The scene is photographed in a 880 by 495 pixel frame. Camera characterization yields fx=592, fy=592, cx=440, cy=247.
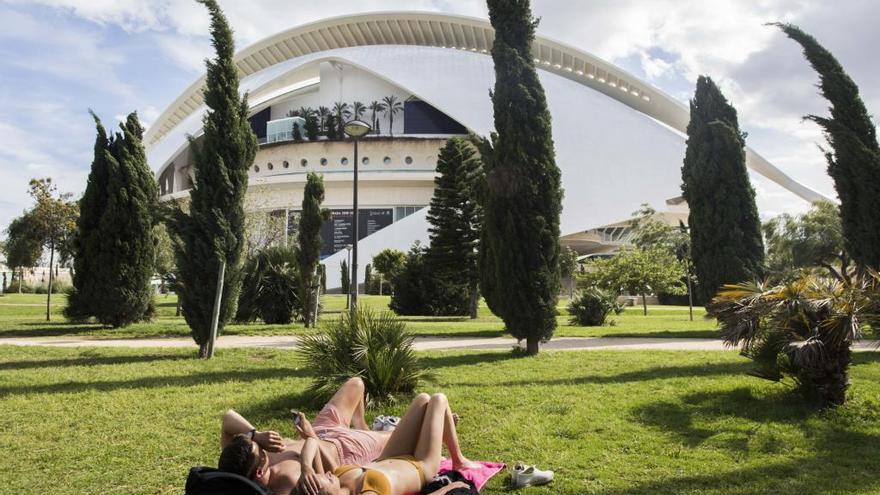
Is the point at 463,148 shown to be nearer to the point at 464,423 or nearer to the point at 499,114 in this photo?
the point at 499,114

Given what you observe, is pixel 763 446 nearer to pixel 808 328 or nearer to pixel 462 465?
pixel 808 328

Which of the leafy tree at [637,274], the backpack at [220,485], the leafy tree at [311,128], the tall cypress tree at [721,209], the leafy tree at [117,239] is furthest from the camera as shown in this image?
the leafy tree at [311,128]

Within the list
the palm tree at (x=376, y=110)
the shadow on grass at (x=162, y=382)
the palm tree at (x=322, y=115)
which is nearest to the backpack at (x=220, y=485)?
the shadow on grass at (x=162, y=382)

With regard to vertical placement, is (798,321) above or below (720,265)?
below

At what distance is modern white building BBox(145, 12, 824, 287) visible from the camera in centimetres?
4141

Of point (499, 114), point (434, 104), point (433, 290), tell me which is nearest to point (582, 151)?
point (434, 104)

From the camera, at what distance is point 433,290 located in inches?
874

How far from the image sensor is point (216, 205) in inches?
377

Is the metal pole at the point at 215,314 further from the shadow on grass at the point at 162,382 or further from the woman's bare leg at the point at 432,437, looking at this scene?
the woman's bare leg at the point at 432,437

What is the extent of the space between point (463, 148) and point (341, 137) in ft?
85.8

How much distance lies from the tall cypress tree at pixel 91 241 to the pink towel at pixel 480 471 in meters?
12.9

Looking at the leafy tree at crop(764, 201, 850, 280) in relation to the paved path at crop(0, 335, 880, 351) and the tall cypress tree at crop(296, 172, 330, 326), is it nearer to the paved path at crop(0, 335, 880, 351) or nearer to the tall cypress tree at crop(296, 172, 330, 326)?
the paved path at crop(0, 335, 880, 351)

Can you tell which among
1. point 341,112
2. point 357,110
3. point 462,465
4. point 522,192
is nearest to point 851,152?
point 522,192

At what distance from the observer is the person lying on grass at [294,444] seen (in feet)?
9.32
